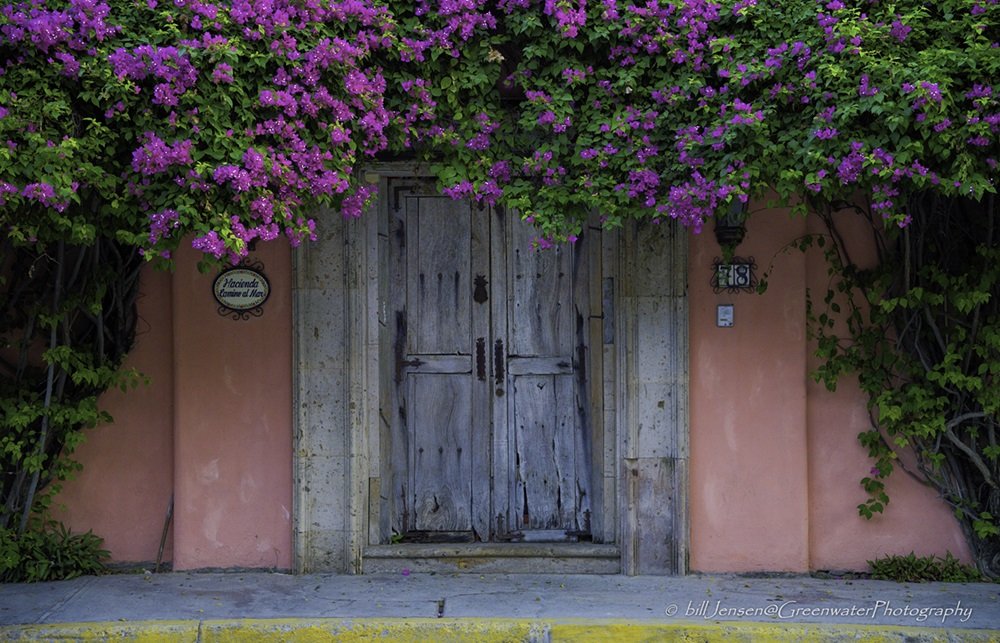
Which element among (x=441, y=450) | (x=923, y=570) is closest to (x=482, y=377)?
(x=441, y=450)

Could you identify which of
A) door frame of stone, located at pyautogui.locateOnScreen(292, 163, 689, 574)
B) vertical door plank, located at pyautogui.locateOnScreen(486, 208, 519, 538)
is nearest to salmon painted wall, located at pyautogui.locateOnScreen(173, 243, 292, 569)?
door frame of stone, located at pyautogui.locateOnScreen(292, 163, 689, 574)

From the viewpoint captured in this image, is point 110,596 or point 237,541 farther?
point 237,541

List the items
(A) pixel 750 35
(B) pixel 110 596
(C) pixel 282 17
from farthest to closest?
(B) pixel 110 596 → (A) pixel 750 35 → (C) pixel 282 17

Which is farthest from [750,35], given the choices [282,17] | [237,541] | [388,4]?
[237,541]

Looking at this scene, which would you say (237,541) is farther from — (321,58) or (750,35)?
(750,35)

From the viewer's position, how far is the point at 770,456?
20.6 feet

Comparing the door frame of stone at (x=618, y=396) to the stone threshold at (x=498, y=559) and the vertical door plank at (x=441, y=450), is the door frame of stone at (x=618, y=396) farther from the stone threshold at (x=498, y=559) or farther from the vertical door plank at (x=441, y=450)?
the vertical door plank at (x=441, y=450)

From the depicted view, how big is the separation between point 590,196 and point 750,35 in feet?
3.63

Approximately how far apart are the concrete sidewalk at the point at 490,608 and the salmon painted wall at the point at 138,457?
0.89ft

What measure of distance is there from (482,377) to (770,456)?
67.0 inches

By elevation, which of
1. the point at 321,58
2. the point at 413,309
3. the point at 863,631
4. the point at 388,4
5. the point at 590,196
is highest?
the point at 388,4

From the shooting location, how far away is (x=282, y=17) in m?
5.11

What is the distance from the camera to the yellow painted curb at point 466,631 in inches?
209

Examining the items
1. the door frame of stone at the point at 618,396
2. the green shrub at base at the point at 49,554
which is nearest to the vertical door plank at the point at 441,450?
the door frame of stone at the point at 618,396
